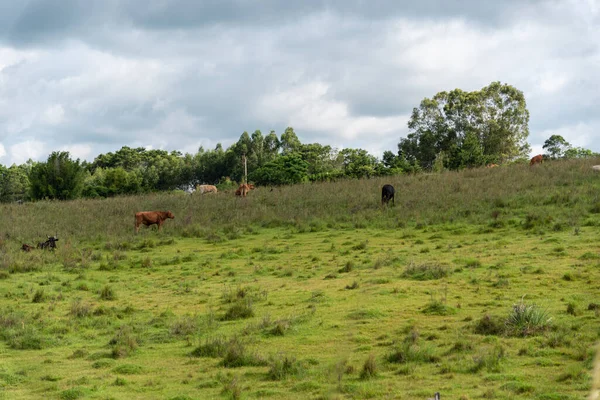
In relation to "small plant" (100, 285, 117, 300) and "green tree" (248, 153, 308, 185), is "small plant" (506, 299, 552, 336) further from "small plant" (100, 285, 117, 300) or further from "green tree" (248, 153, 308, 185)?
"green tree" (248, 153, 308, 185)

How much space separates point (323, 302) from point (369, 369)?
17.4 feet

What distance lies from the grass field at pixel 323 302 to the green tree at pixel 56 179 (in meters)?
24.0

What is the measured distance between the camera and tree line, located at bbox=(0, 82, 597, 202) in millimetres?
56344

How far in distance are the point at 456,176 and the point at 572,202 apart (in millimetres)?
10736

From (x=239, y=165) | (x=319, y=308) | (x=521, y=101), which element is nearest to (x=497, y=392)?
(x=319, y=308)

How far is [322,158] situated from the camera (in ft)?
255

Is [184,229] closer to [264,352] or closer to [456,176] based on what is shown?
[456,176]

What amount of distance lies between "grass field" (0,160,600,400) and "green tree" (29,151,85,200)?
944 inches

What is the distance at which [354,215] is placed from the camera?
30.4 meters

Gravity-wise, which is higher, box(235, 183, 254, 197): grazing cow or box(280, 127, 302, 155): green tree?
box(280, 127, 302, 155): green tree

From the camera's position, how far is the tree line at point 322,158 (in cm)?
5634

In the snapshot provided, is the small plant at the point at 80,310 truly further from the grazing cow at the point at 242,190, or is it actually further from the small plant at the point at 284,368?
the grazing cow at the point at 242,190

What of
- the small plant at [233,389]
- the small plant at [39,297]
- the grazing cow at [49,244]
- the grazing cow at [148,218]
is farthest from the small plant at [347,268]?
the grazing cow at [148,218]

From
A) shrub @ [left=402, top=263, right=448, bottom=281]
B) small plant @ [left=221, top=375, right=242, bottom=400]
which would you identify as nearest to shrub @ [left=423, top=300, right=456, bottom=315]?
shrub @ [left=402, top=263, right=448, bottom=281]
